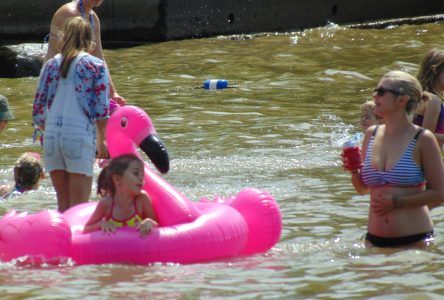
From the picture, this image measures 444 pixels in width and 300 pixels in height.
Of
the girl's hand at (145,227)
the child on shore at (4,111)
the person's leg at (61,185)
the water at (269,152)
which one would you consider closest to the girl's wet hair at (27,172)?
the water at (269,152)

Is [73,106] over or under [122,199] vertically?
over

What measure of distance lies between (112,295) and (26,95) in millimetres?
9595

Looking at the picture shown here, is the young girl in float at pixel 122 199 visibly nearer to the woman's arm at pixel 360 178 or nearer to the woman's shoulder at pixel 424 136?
the woman's arm at pixel 360 178

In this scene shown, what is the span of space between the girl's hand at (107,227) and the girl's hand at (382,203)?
4.88 feet

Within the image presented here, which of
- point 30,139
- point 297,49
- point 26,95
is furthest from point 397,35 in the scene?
point 30,139

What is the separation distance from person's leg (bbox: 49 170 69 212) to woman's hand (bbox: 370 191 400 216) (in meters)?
2.01

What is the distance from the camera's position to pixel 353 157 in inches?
246

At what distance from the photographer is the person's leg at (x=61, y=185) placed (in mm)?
7020

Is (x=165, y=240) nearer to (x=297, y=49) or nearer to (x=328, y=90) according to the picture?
(x=328, y=90)

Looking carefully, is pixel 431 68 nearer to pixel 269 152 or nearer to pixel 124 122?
pixel 124 122

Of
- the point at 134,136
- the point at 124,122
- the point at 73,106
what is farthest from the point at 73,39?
the point at 134,136

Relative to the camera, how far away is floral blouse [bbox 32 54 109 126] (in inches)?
272

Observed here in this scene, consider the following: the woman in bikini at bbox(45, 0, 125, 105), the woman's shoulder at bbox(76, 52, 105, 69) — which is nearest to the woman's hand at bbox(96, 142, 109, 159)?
the woman in bikini at bbox(45, 0, 125, 105)

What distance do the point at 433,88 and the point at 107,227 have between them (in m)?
2.47
